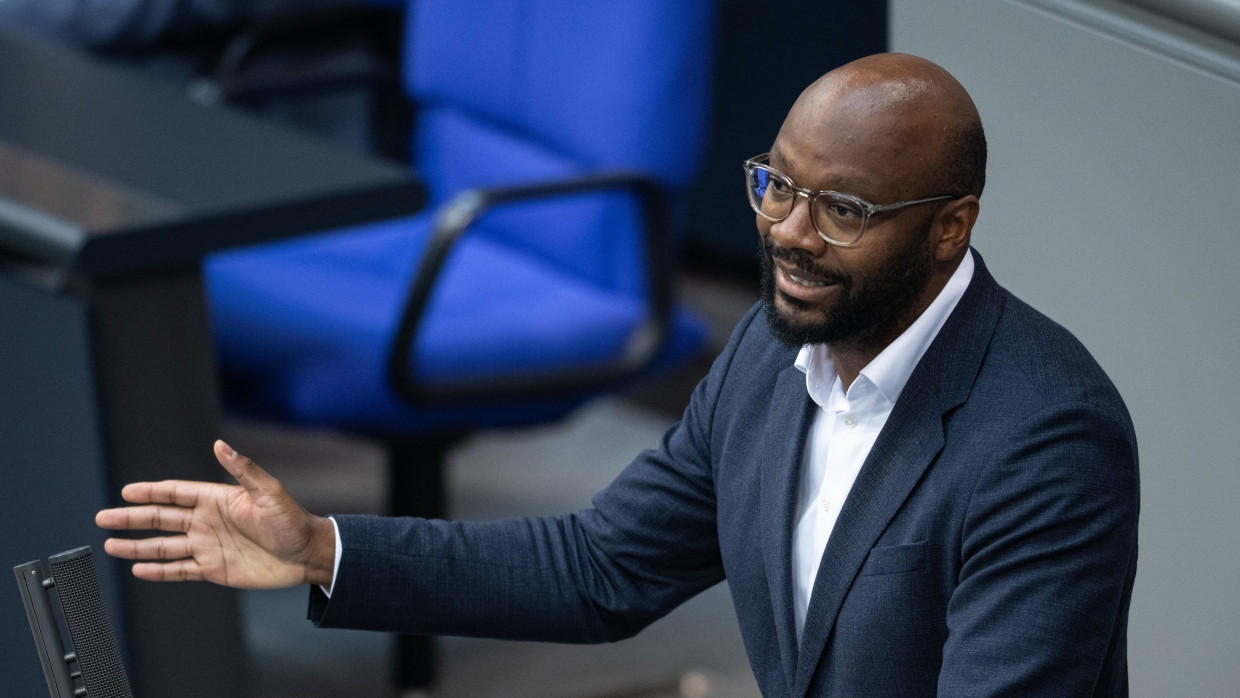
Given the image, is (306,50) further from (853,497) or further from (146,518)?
(853,497)

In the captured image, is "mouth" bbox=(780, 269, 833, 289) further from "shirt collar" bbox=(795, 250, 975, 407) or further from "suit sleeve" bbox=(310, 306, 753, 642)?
"suit sleeve" bbox=(310, 306, 753, 642)

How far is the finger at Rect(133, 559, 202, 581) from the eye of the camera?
1.20 metres

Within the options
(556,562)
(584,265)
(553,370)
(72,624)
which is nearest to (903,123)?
(556,562)

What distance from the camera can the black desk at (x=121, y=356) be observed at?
5.48ft

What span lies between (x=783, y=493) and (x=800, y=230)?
21 cm

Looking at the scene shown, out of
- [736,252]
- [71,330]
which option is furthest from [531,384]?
[736,252]

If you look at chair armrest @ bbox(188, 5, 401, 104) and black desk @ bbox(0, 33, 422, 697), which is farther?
chair armrest @ bbox(188, 5, 401, 104)

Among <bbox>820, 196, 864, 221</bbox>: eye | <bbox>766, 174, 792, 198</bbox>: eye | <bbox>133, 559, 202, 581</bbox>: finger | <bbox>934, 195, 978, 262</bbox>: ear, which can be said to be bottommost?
<bbox>133, 559, 202, 581</bbox>: finger

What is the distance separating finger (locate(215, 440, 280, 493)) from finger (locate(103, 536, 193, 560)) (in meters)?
0.07

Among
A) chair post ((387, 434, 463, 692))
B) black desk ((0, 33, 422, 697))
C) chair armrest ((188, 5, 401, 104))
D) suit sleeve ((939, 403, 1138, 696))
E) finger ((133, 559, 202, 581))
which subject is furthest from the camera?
chair armrest ((188, 5, 401, 104))

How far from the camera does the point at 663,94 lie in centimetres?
218

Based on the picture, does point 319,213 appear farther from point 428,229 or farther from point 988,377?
point 988,377

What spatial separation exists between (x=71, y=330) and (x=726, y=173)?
210 centimetres

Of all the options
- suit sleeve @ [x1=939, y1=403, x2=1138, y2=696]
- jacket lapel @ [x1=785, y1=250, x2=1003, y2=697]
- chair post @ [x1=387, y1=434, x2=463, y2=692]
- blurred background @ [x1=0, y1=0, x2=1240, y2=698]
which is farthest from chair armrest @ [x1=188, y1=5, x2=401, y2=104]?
suit sleeve @ [x1=939, y1=403, x2=1138, y2=696]
